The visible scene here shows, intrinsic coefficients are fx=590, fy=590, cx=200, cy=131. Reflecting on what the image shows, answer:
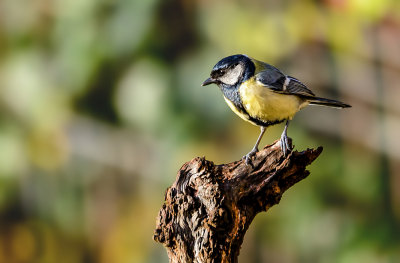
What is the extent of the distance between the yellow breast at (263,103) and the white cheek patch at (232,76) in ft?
0.10

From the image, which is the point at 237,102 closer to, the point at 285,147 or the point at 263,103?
the point at 263,103

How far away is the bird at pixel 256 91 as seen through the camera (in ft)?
5.27

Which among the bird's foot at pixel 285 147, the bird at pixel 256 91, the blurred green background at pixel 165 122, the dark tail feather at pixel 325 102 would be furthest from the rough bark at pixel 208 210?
the blurred green background at pixel 165 122

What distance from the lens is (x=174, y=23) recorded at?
3314mm

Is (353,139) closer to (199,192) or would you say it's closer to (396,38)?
(396,38)

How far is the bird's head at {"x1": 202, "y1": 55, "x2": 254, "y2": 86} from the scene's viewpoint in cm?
162

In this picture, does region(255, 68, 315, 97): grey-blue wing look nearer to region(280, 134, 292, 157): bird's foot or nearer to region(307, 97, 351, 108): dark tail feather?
region(307, 97, 351, 108): dark tail feather

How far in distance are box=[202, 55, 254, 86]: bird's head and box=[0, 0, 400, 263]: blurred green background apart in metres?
1.35

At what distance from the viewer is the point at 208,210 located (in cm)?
129

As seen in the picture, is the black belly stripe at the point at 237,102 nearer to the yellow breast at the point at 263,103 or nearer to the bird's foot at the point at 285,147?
the yellow breast at the point at 263,103

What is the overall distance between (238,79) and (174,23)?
175cm

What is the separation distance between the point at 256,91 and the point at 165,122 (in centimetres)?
163

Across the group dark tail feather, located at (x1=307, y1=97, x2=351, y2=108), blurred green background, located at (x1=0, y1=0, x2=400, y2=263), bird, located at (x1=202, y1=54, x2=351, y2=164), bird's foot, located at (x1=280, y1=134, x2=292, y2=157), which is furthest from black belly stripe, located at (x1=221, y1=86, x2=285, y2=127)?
blurred green background, located at (x1=0, y1=0, x2=400, y2=263)

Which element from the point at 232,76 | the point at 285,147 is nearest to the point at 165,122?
the point at 232,76
